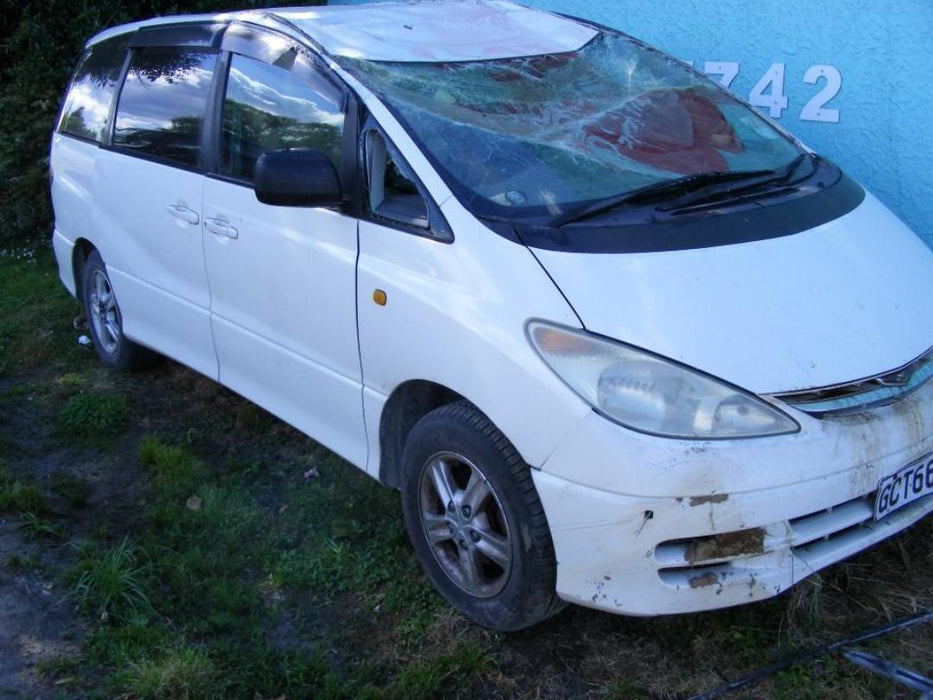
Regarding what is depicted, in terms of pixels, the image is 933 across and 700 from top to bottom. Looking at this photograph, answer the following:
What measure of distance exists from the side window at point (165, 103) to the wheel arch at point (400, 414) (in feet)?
5.49

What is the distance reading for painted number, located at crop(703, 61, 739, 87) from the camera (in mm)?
5434

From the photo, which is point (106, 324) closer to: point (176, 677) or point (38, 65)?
point (176, 677)

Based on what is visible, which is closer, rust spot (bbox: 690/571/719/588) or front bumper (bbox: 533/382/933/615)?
front bumper (bbox: 533/382/933/615)

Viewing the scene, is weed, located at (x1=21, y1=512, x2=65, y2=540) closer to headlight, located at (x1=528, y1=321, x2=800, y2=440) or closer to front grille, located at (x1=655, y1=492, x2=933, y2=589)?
headlight, located at (x1=528, y1=321, x2=800, y2=440)

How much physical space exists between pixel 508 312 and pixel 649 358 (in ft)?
1.42

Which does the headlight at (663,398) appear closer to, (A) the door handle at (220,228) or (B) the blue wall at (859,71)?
(A) the door handle at (220,228)

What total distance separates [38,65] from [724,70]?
5569 mm

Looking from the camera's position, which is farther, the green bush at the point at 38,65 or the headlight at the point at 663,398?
the green bush at the point at 38,65

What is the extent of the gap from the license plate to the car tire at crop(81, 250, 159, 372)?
3.89 m

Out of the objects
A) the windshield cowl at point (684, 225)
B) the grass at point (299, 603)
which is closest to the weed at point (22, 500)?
the grass at point (299, 603)

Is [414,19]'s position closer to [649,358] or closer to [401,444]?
[401,444]

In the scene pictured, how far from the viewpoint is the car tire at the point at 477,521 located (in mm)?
2951

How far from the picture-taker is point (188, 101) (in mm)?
4562

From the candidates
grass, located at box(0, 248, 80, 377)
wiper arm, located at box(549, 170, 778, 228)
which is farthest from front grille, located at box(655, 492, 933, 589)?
grass, located at box(0, 248, 80, 377)
